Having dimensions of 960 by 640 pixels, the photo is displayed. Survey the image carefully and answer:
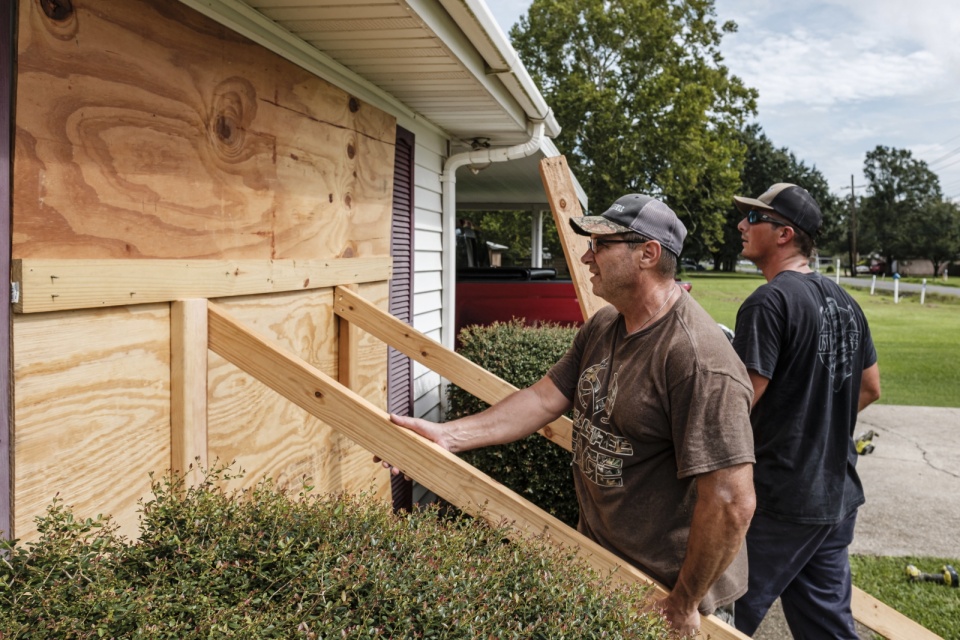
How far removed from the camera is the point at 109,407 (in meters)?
2.14

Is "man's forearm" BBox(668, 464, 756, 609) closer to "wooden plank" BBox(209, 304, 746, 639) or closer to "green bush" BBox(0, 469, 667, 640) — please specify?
"wooden plank" BBox(209, 304, 746, 639)

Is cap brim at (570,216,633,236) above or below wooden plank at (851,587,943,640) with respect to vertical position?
above

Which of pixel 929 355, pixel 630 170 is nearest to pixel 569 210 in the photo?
pixel 929 355

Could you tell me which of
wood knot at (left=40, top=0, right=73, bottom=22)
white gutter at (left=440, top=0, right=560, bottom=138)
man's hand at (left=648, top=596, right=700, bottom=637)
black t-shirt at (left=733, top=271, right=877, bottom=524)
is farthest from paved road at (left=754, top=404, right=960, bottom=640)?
wood knot at (left=40, top=0, right=73, bottom=22)

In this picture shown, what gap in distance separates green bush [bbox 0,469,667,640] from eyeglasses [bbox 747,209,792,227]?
6.23ft

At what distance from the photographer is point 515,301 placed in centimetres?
805

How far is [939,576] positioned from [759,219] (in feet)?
10.6

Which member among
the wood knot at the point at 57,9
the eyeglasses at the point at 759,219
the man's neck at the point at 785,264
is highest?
the wood knot at the point at 57,9

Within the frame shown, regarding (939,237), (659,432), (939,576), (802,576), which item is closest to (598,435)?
(659,432)

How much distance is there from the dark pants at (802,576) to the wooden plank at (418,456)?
74cm

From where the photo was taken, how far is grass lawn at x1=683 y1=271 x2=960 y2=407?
11.9 m

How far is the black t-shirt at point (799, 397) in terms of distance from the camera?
287cm

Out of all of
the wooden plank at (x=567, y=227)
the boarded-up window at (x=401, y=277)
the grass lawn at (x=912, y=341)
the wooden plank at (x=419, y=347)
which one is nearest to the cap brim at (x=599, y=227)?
the wooden plank at (x=419, y=347)

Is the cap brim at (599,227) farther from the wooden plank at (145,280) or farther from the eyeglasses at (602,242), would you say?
the wooden plank at (145,280)
